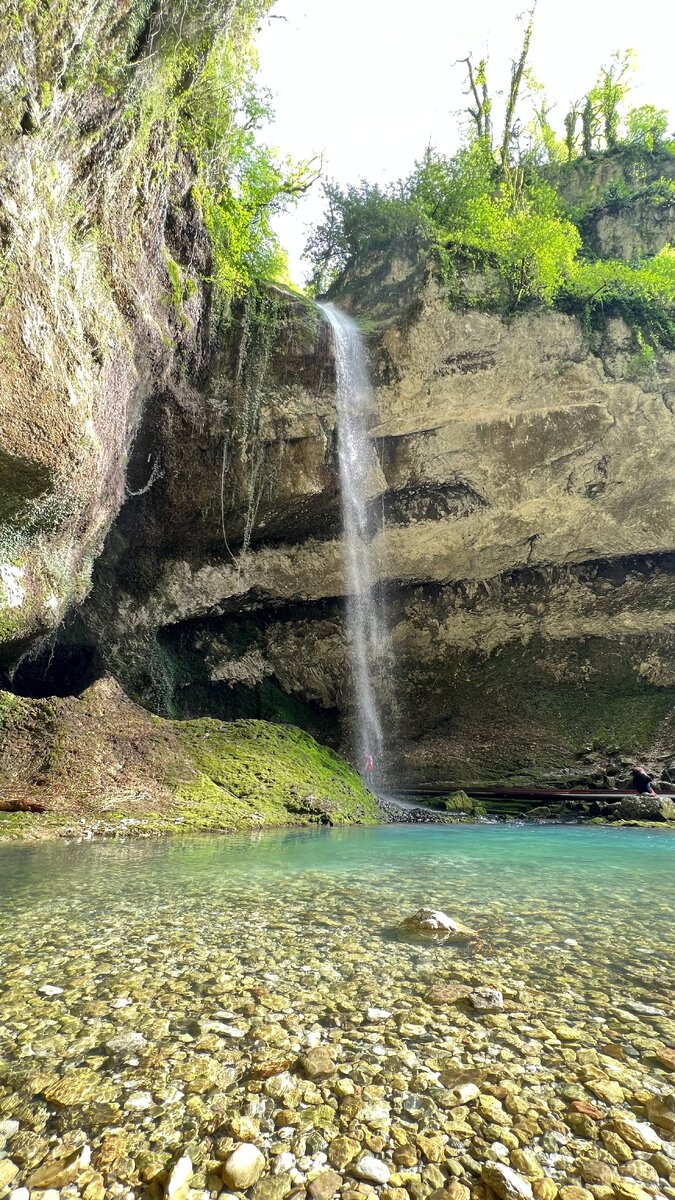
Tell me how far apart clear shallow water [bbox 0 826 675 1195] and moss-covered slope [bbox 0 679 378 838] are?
308cm

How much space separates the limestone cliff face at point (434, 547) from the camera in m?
12.6

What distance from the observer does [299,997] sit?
79.3 inches

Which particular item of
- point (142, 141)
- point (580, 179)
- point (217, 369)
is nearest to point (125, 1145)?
point (142, 141)

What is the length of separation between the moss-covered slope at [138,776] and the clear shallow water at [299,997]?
3.08 metres

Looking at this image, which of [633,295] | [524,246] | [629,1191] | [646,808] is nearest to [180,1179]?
[629,1191]

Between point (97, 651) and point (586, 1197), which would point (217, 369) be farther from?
point (586, 1197)

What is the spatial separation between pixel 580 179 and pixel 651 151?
170 cm

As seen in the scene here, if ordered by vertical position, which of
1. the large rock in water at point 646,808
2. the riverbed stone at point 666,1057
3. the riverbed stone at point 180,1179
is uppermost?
the riverbed stone at point 180,1179

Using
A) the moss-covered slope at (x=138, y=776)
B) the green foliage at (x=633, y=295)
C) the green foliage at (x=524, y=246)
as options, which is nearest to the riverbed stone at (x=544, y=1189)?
the moss-covered slope at (x=138, y=776)

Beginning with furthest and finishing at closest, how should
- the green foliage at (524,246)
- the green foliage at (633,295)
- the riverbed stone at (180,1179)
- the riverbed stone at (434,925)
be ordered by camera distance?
the green foliage at (633,295) → the green foliage at (524,246) → the riverbed stone at (434,925) → the riverbed stone at (180,1179)

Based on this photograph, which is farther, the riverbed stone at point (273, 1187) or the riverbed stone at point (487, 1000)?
the riverbed stone at point (487, 1000)

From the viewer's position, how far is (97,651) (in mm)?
13445

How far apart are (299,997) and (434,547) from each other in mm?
13057

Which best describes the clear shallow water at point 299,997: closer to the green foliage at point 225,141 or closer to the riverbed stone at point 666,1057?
the riverbed stone at point 666,1057
